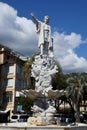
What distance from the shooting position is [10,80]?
6675 cm

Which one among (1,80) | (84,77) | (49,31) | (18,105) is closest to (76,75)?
(84,77)

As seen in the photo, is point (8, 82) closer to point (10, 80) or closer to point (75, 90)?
point (10, 80)

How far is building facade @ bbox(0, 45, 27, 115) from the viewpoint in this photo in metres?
64.7

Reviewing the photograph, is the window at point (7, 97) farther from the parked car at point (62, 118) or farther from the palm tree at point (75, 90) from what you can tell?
the parked car at point (62, 118)

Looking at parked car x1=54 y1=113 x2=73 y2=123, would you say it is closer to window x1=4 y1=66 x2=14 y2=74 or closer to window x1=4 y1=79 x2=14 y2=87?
window x1=4 y1=79 x2=14 y2=87

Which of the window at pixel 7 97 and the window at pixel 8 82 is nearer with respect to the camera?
the window at pixel 7 97

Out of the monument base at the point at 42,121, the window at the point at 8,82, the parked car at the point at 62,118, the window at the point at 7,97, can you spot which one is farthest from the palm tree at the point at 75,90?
the monument base at the point at 42,121

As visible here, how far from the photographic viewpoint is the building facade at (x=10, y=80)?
64700 mm

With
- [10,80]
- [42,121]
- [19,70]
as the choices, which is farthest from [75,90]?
[42,121]

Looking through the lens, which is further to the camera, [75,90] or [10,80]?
[10,80]

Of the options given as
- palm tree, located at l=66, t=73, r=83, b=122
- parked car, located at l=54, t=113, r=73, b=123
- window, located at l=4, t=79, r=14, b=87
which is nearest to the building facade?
window, located at l=4, t=79, r=14, b=87

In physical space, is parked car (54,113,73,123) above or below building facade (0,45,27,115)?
below

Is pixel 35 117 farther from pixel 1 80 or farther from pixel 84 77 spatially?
pixel 1 80

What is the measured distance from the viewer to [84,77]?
53719mm
